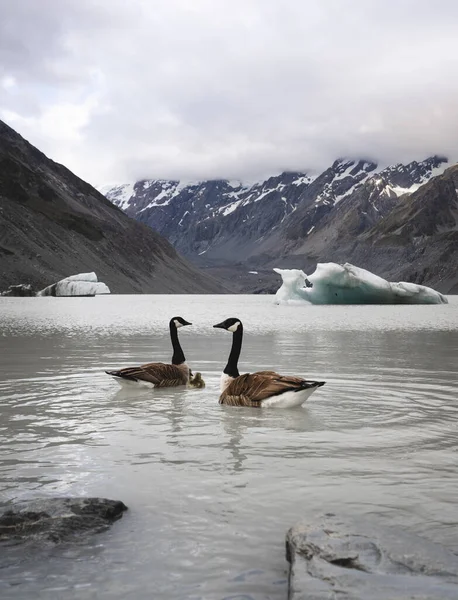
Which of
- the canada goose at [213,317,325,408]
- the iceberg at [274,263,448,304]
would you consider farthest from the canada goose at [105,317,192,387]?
the iceberg at [274,263,448,304]

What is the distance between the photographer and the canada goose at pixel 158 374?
1368 cm

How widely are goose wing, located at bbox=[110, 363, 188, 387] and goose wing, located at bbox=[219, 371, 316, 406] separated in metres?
2.23

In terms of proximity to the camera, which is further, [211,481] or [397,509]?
[211,481]

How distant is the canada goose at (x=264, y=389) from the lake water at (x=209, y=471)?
245 mm

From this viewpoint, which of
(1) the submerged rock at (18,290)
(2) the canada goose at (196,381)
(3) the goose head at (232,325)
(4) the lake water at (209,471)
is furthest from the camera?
(1) the submerged rock at (18,290)

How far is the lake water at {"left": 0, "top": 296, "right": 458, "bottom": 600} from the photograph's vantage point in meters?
4.88

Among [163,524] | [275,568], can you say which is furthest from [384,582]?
[163,524]

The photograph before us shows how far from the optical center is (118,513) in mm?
5980

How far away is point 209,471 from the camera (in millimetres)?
7652

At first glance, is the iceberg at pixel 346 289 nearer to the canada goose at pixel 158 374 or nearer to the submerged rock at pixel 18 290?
the submerged rock at pixel 18 290

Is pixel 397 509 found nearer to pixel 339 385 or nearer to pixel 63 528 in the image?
pixel 63 528

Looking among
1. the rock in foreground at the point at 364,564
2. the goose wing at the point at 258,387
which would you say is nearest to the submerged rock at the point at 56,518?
the rock in foreground at the point at 364,564

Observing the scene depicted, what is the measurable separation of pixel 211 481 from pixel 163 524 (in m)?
1.43

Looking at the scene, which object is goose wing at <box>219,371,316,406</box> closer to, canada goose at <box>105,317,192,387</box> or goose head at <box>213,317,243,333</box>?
goose head at <box>213,317,243,333</box>
